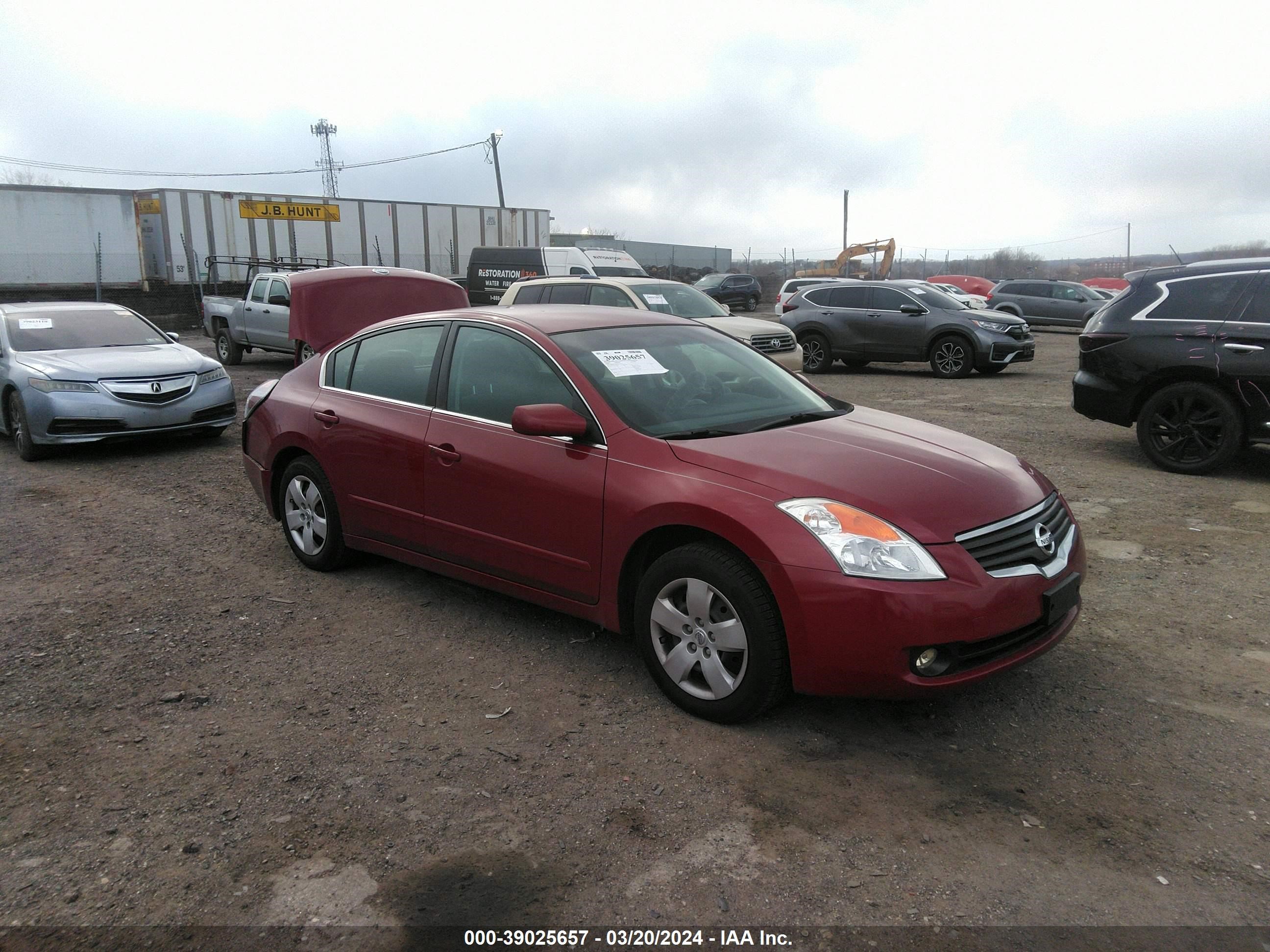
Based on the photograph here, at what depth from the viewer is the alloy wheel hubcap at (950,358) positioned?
15711 mm

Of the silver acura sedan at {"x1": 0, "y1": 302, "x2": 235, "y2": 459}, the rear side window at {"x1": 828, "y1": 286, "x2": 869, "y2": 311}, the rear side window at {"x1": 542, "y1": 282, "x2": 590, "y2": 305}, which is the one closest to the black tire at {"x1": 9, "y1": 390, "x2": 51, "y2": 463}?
the silver acura sedan at {"x1": 0, "y1": 302, "x2": 235, "y2": 459}

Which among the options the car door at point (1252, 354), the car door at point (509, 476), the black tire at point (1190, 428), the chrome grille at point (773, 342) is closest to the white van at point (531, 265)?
the chrome grille at point (773, 342)

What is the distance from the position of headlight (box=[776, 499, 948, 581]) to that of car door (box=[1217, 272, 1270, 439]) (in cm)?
555

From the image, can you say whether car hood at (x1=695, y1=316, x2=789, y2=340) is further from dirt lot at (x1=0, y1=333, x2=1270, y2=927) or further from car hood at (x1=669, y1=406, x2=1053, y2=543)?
car hood at (x1=669, y1=406, x2=1053, y2=543)

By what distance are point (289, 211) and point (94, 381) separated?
22.4 metres

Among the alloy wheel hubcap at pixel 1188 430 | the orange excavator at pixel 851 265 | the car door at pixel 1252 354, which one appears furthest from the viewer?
the orange excavator at pixel 851 265

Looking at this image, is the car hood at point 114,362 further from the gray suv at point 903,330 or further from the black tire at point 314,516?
the gray suv at point 903,330

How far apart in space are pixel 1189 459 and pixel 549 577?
6167mm

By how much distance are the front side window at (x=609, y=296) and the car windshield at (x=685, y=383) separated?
8308mm

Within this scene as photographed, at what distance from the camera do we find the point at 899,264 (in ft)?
196

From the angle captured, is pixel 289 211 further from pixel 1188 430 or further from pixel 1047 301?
pixel 1188 430

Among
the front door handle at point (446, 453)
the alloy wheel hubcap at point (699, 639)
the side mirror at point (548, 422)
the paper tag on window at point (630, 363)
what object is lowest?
the alloy wheel hubcap at point (699, 639)

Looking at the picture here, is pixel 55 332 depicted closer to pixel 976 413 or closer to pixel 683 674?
pixel 683 674

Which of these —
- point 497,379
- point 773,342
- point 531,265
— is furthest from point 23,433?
point 531,265
